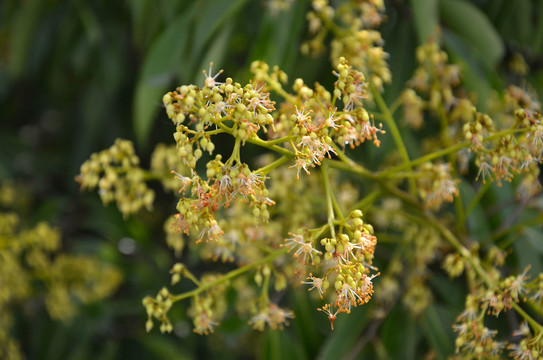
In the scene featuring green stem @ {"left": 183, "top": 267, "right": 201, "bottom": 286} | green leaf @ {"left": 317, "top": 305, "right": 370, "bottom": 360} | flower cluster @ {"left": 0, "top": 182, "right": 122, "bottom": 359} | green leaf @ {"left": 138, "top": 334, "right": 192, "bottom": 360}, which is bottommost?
green leaf @ {"left": 138, "top": 334, "right": 192, "bottom": 360}

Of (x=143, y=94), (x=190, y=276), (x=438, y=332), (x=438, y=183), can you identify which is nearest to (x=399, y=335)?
(x=438, y=332)

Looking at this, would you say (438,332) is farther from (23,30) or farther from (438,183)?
(23,30)

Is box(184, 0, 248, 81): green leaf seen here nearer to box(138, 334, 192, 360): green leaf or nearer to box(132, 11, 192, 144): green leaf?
box(132, 11, 192, 144): green leaf

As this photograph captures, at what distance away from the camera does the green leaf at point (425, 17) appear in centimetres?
127

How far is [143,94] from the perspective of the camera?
1355mm

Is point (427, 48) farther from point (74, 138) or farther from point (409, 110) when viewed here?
point (74, 138)

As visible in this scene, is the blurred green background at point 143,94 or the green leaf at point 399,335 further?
the green leaf at point 399,335

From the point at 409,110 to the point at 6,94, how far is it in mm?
2144

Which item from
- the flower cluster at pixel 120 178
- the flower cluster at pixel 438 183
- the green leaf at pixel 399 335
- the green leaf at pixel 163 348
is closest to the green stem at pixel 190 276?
the flower cluster at pixel 120 178

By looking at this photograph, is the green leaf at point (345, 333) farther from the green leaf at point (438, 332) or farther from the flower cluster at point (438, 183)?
the flower cluster at point (438, 183)

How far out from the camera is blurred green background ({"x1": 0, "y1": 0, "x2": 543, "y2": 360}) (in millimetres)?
1362

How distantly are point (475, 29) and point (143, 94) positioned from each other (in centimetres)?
90

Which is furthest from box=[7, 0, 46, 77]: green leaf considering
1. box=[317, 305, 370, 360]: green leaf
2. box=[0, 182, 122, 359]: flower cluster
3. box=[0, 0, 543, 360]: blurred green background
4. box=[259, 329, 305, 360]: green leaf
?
box=[317, 305, 370, 360]: green leaf

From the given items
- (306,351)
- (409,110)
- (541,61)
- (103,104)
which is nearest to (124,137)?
(103,104)
